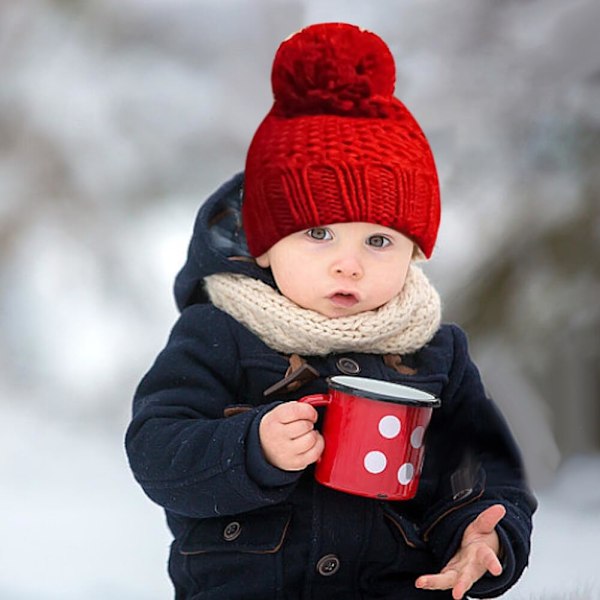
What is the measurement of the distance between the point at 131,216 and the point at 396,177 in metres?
1.14

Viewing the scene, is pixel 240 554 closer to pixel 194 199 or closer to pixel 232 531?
pixel 232 531

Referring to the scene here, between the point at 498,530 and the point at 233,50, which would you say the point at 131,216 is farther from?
the point at 498,530

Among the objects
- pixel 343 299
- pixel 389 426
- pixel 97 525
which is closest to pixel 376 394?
pixel 389 426

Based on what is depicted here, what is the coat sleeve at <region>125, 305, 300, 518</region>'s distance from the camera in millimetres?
932

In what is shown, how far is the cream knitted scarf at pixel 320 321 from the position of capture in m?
1.02

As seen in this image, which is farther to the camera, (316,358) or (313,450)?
(316,358)

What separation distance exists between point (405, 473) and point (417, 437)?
0.03 m

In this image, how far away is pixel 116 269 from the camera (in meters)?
2.05

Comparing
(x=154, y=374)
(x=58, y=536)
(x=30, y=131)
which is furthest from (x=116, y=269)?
(x=154, y=374)

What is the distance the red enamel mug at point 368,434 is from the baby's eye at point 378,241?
0.15 m

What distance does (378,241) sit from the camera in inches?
40.8

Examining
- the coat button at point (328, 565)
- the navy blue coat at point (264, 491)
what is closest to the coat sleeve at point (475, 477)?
the navy blue coat at point (264, 491)

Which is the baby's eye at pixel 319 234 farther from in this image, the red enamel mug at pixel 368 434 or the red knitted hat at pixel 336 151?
the red enamel mug at pixel 368 434

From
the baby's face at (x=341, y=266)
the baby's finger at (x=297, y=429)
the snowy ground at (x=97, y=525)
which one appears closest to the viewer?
the baby's finger at (x=297, y=429)
